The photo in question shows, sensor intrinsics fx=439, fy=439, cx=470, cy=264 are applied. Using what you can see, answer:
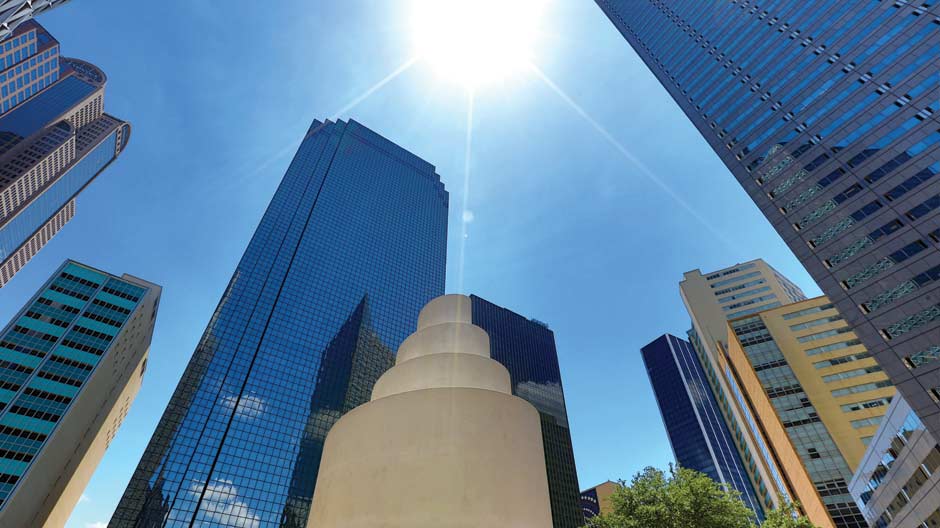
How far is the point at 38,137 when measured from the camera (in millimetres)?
123000

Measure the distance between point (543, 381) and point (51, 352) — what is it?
380 feet

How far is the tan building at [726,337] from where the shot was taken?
66.2m

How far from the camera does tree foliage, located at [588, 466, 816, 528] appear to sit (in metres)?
23.5

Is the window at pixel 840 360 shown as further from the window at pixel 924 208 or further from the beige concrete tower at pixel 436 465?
the beige concrete tower at pixel 436 465

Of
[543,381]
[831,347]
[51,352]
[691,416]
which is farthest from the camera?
[691,416]

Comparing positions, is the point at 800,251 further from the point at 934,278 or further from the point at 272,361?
the point at 272,361

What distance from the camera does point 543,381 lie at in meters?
138

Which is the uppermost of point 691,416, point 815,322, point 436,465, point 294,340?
point 691,416

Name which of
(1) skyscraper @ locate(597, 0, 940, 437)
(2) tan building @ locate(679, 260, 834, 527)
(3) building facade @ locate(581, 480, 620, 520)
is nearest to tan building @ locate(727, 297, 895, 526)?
(2) tan building @ locate(679, 260, 834, 527)

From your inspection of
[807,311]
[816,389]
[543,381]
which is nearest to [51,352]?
[543,381]

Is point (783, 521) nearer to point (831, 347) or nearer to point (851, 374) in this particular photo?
point (851, 374)

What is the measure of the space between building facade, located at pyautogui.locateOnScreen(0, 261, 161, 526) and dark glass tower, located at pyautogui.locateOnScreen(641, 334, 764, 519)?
155m

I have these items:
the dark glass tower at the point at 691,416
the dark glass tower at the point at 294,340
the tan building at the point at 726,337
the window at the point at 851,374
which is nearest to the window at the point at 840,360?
the window at the point at 851,374

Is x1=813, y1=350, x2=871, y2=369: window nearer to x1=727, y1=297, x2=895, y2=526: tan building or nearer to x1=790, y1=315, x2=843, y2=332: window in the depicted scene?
x1=727, y1=297, x2=895, y2=526: tan building
